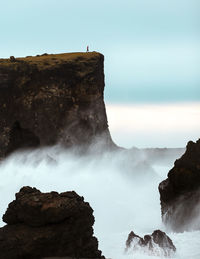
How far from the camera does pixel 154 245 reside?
22.4 m

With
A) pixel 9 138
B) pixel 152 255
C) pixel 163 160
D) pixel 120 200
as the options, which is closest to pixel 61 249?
pixel 152 255

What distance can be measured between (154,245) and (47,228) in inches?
277

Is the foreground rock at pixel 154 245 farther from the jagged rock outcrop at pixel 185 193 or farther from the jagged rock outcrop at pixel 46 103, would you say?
the jagged rock outcrop at pixel 46 103

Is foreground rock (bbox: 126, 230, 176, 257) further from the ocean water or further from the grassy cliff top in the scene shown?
the grassy cliff top

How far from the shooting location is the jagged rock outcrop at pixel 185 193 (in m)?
27.2

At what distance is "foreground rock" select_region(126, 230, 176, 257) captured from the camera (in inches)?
861

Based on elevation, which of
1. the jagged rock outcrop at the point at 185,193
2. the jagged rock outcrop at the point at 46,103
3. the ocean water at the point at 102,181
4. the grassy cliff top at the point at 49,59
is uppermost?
the grassy cliff top at the point at 49,59

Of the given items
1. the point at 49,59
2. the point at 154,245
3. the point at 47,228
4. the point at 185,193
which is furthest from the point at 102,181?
the point at 47,228

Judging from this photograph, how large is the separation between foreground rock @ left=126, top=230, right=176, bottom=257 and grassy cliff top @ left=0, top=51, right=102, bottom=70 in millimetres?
35896

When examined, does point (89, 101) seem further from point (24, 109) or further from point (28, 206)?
point (28, 206)

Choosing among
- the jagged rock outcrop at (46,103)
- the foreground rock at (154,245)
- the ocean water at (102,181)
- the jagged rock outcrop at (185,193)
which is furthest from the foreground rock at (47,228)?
the jagged rock outcrop at (46,103)

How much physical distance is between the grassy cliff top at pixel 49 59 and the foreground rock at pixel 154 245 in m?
35.9

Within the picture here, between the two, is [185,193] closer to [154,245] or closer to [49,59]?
[154,245]

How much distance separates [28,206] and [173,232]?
12191mm
